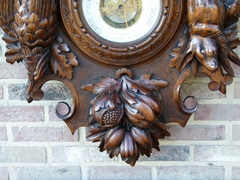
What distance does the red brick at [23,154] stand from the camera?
2.80ft

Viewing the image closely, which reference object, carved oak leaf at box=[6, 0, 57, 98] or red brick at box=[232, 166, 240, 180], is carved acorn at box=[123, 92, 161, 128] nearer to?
carved oak leaf at box=[6, 0, 57, 98]

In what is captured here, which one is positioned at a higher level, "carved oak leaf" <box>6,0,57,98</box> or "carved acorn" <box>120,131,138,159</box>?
"carved oak leaf" <box>6,0,57,98</box>

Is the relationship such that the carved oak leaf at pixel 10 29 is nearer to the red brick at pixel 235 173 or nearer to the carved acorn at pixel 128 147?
the carved acorn at pixel 128 147

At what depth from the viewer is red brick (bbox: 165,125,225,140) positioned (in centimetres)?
82

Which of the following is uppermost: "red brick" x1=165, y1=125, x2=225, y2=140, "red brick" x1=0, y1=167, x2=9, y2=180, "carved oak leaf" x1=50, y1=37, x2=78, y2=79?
"carved oak leaf" x1=50, y1=37, x2=78, y2=79

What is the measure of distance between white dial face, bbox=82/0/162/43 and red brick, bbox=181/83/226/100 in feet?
0.69

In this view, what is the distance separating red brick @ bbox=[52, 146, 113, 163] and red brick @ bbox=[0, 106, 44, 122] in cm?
10

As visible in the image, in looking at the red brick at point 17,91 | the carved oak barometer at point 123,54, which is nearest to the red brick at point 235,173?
the carved oak barometer at point 123,54

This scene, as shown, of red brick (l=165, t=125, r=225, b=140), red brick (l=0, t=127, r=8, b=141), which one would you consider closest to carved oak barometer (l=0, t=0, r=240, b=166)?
red brick (l=165, t=125, r=225, b=140)

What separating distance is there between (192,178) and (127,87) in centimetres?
35

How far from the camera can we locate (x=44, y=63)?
0.68 metres

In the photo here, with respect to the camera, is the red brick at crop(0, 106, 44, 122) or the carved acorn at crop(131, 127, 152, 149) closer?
the carved acorn at crop(131, 127, 152, 149)

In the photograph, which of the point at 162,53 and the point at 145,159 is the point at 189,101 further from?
the point at 145,159

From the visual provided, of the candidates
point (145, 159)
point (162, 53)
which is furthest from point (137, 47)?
point (145, 159)
